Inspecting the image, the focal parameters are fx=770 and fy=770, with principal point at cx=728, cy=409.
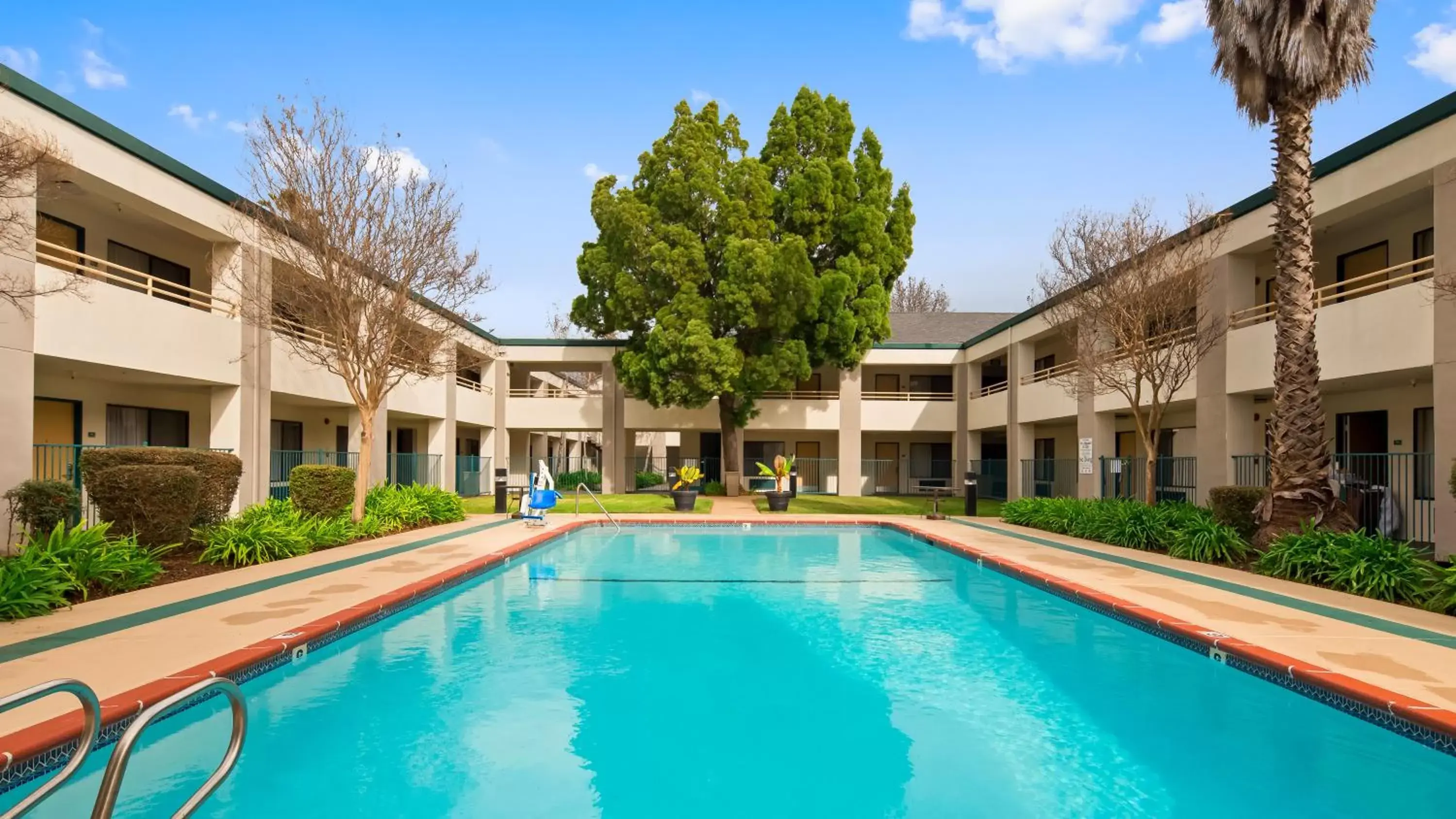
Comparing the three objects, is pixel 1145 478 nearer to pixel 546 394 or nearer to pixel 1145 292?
pixel 1145 292

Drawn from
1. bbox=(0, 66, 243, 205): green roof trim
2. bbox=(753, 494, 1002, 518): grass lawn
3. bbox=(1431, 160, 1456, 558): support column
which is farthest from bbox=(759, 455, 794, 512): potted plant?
bbox=(0, 66, 243, 205): green roof trim

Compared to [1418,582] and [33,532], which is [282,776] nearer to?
[33,532]

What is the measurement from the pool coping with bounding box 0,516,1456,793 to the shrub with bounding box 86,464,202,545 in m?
3.73

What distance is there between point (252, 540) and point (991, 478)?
83.7ft

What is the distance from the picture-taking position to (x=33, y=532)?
33.0ft

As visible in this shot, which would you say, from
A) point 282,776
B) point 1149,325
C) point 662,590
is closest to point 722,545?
point 662,590

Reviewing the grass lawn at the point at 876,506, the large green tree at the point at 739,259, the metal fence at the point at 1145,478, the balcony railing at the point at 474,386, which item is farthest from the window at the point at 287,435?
the metal fence at the point at 1145,478

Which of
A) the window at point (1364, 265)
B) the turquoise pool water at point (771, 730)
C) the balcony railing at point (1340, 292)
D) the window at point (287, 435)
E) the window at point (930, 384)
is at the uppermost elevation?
the window at point (1364, 265)

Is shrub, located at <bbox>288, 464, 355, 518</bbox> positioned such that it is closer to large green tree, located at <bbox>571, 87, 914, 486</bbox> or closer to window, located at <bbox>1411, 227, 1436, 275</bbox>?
large green tree, located at <bbox>571, 87, 914, 486</bbox>

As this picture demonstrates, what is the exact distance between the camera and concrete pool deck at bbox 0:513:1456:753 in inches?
226

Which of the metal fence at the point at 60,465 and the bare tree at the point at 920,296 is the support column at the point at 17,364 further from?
the bare tree at the point at 920,296

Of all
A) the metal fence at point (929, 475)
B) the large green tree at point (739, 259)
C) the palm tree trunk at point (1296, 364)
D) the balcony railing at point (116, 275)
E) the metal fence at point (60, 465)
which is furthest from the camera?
the metal fence at point (929, 475)

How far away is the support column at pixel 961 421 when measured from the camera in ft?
100

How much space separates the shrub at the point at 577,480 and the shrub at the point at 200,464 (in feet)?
65.1
